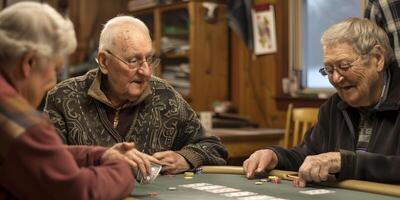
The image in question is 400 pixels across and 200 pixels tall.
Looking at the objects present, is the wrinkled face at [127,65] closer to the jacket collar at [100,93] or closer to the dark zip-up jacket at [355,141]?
the jacket collar at [100,93]

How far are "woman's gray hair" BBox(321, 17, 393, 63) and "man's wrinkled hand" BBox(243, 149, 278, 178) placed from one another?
43 centimetres

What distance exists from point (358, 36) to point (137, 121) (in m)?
0.87

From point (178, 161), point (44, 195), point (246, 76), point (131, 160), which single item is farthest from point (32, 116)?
point (246, 76)

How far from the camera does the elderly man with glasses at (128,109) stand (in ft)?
7.57

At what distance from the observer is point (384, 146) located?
80.7 inches

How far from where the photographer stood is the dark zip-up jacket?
192cm

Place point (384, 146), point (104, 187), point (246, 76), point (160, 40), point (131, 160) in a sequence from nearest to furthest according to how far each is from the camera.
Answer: point (104, 187) → point (131, 160) → point (384, 146) → point (246, 76) → point (160, 40)

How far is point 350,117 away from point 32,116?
129 cm

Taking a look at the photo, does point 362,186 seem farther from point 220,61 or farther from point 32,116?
point 220,61

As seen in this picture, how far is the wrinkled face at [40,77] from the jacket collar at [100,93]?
0.94m

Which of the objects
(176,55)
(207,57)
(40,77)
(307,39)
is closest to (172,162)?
(40,77)

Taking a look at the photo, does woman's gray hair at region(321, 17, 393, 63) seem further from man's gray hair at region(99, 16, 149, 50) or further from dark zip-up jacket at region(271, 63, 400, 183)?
man's gray hair at region(99, 16, 149, 50)

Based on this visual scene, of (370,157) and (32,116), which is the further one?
(370,157)

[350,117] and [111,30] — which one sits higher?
[111,30]
